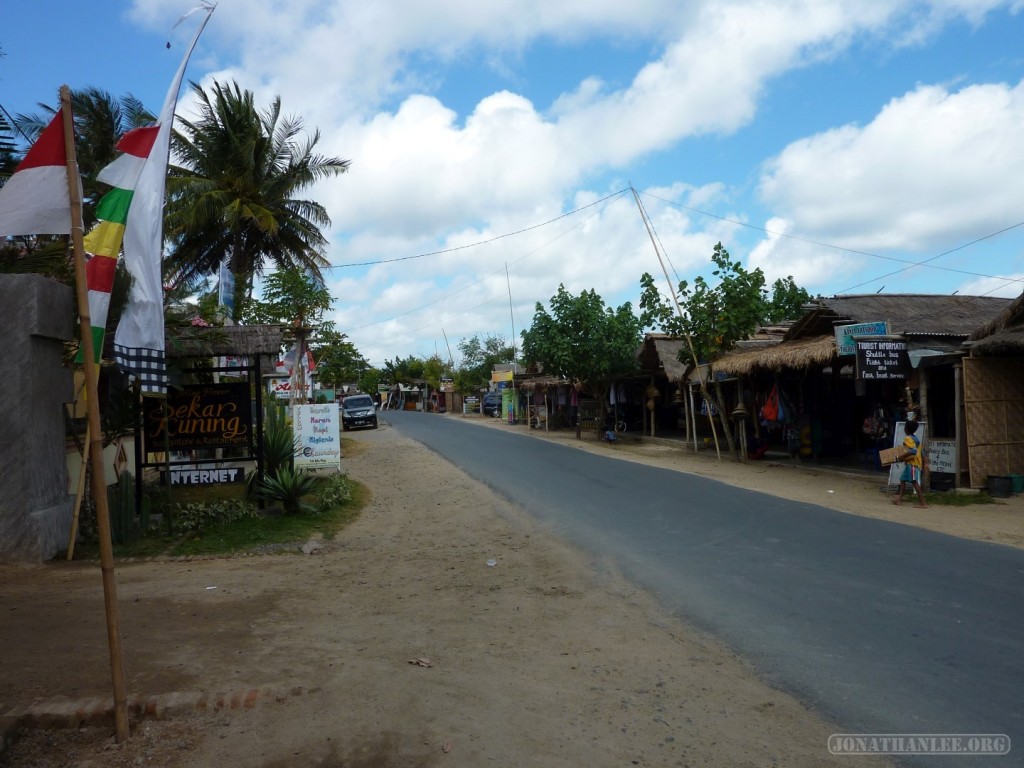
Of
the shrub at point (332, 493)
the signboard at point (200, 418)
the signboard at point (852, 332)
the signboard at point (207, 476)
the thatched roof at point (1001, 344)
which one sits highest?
the signboard at point (852, 332)

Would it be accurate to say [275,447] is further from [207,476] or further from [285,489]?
[207,476]

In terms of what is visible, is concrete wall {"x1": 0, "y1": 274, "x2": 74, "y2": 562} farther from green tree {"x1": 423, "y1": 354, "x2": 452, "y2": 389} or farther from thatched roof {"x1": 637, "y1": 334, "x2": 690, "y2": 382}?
green tree {"x1": 423, "y1": 354, "x2": 452, "y2": 389}

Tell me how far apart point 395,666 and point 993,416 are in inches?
508

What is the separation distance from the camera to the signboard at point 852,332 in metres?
15.5

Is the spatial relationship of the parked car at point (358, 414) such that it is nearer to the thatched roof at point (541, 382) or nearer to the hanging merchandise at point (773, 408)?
the thatched roof at point (541, 382)

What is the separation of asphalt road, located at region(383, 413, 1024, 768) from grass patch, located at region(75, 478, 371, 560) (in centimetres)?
363

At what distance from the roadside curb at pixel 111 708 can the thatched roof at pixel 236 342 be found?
6693 mm

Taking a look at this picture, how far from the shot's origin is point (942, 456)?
14.5 meters

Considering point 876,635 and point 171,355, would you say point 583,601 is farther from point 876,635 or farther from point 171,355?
point 171,355

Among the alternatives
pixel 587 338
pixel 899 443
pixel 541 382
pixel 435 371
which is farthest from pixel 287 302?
pixel 435 371

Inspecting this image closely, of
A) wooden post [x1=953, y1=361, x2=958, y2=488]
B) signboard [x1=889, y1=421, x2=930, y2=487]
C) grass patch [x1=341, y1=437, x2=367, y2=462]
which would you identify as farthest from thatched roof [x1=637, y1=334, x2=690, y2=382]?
grass patch [x1=341, y1=437, x2=367, y2=462]

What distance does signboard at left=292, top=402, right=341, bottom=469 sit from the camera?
1612 cm

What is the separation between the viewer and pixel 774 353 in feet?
62.7

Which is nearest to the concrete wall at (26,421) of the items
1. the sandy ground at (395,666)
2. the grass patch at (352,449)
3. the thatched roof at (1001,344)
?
the sandy ground at (395,666)
